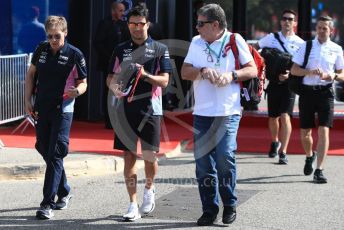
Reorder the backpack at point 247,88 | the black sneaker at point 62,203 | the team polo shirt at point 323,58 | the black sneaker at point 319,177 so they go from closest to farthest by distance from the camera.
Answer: the backpack at point 247,88 < the black sneaker at point 62,203 < the black sneaker at point 319,177 < the team polo shirt at point 323,58

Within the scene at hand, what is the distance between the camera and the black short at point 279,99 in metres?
11.4

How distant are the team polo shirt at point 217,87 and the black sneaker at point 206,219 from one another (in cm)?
89

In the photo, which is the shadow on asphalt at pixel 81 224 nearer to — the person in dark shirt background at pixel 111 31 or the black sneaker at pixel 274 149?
the black sneaker at pixel 274 149

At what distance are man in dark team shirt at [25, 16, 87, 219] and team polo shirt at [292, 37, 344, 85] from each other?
3.12 meters

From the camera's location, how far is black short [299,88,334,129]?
386 inches

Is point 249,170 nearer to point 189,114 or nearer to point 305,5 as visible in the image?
point 189,114

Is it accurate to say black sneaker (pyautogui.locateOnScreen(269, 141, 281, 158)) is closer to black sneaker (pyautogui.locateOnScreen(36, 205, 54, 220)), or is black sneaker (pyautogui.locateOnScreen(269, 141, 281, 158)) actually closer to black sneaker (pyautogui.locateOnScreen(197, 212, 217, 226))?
black sneaker (pyautogui.locateOnScreen(197, 212, 217, 226))

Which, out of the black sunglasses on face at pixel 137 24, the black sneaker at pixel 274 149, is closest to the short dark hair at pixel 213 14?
the black sunglasses on face at pixel 137 24

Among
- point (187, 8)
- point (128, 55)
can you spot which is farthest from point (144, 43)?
point (187, 8)

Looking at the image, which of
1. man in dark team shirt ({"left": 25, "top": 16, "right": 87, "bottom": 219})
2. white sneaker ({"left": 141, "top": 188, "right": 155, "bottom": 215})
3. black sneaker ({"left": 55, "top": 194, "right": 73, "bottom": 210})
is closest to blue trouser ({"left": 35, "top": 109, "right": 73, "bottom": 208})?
man in dark team shirt ({"left": 25, "top": 16, "right": 87, "bottom": 219})

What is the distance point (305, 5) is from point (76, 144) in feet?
17.5

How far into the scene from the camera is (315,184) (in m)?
9.69

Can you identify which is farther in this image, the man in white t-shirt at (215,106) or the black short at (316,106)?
the black short at (316,106)

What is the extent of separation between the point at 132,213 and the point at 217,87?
1384 millimetres
